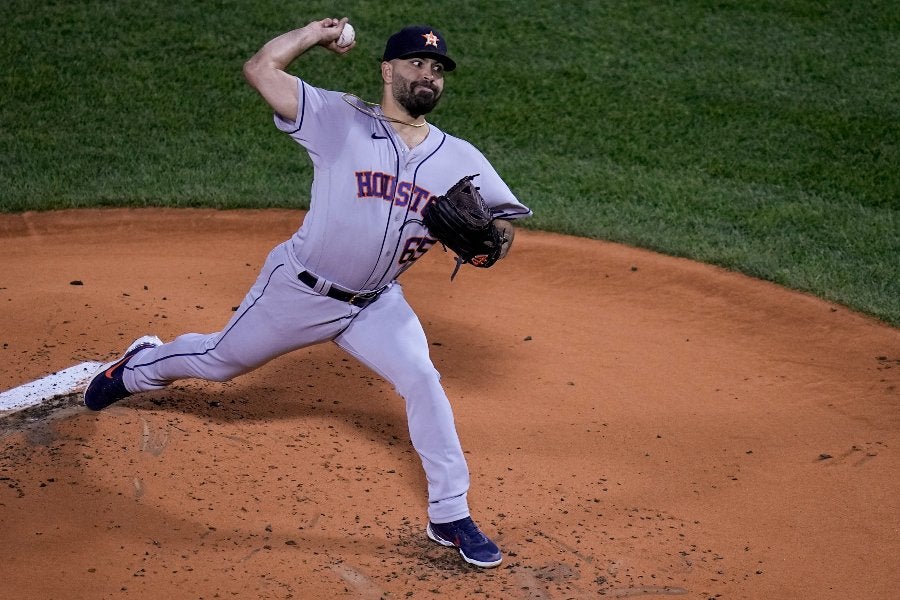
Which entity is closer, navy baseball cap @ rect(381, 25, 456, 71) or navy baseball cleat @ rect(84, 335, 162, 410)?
navy baseball cap @ rect(381, 25, 456, 71)

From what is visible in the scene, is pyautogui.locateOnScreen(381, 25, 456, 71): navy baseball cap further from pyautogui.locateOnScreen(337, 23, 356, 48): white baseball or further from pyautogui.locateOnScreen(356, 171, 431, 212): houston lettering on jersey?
pyautogui.locateOnScreen(356, 171, 431, 212): houston lettering on jersey

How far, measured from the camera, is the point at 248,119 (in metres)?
9.42

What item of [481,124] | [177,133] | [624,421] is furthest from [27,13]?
[624,421]

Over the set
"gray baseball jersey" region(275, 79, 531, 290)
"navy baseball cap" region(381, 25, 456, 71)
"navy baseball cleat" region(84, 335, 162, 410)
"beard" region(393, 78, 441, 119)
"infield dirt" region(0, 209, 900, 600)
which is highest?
"navy baseball cap" region(381, 25, 456, 71)

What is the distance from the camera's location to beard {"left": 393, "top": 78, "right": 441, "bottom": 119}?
473cm

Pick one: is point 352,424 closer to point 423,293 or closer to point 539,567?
point 539,567

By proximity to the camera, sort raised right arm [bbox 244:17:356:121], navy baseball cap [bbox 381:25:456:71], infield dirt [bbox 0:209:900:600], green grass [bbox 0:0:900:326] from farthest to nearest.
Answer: green grass [bbox 0:0:900:326] → navy baseball cap [bbox 381:25:456:71] → raised right arm [bbox 244:17:356:121] → infield dirt [bbox 0:209:900:600]

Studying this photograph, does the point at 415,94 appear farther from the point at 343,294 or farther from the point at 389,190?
the point at 343,294

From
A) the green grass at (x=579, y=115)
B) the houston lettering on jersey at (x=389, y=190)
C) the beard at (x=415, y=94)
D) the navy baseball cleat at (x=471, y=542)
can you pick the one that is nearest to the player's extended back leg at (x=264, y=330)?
the houston lettering on jersey at (x=389, y=190)

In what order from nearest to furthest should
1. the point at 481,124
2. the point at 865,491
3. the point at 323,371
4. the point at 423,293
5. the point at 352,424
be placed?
the point at 865,491
the point at 352,424
the point at 323,371
the point at 423,293
the point at 481,124

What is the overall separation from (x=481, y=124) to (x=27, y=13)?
4413mm

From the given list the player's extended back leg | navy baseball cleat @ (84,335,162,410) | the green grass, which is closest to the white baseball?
the player's extended back leg

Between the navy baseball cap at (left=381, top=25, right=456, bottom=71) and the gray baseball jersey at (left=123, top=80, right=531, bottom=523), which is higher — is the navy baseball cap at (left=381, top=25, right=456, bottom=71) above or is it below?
above

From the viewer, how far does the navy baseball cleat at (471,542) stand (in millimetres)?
4547
